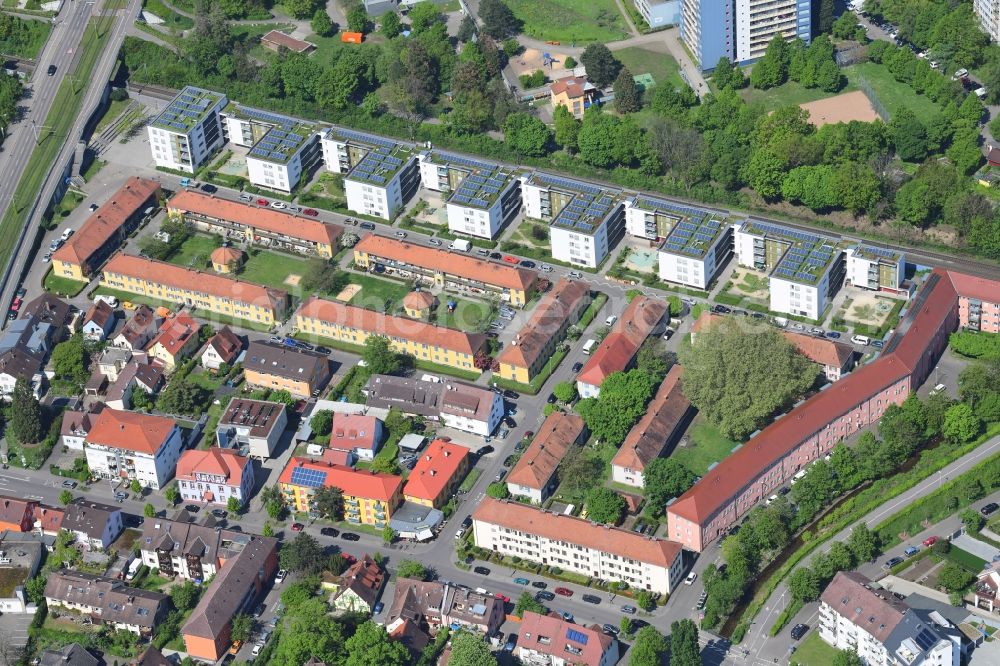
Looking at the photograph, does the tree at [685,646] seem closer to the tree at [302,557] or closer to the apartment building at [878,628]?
the apartment building at [878,628]

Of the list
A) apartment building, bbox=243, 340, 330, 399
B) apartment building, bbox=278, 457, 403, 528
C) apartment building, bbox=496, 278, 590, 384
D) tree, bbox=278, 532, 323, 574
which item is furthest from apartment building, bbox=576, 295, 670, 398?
tree, bbox=278, 532, 323, 574

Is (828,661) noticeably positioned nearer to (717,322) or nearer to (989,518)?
(989,518)

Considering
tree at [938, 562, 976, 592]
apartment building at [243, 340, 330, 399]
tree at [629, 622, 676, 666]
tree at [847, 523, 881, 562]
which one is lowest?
apartment building at [243, 340, 330, 399]

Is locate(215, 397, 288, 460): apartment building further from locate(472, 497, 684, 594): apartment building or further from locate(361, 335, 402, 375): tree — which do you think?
locate(472, 497, 684, 594): apartment building

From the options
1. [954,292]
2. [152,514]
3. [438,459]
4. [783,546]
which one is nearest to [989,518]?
[783,546]

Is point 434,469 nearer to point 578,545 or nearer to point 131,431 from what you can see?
point 578,545

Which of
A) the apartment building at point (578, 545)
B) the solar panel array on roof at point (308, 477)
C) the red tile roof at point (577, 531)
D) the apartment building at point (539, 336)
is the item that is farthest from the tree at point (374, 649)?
the apartment building at point (539, 336)

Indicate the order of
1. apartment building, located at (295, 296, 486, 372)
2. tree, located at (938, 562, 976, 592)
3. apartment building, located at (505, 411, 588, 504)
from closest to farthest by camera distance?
tree, located at (938, 562, 976, 592) < apartment building, located at (505, 411, 588, 504) < apartment building, located at (295, 296, 486, 372)
